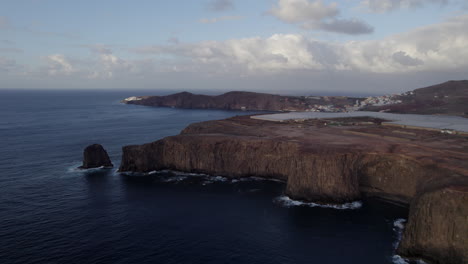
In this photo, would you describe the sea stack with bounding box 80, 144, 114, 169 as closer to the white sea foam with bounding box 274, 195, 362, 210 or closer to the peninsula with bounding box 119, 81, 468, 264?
the peninsula with bounding box 119, 81, 468, 264

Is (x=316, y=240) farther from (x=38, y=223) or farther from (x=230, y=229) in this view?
(x=38, y=223)

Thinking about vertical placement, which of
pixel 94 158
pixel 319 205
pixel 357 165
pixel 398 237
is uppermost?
pixel 357 165

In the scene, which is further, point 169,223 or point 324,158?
point 324,158

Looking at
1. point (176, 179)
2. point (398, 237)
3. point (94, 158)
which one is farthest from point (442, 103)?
point (94, 158)

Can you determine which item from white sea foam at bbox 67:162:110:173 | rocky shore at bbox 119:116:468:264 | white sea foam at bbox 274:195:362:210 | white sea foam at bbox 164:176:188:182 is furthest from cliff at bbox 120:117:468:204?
white sea foam at bbox 67:162:110:173

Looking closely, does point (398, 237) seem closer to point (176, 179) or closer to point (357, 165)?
point (357, 165)

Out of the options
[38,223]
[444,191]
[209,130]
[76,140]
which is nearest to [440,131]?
[444,191]
